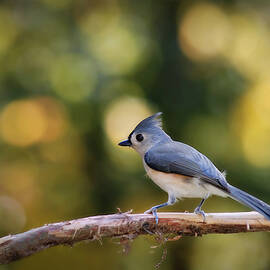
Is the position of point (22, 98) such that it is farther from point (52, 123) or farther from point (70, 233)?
point (70, 233)

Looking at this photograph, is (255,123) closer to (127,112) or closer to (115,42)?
(127,112)

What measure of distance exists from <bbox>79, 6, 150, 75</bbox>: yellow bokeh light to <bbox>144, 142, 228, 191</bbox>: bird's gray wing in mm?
1661

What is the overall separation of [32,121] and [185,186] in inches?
107

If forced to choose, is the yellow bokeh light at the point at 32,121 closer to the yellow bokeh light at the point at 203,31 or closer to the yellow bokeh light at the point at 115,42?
the yellow bokeh light at the point at 115,42

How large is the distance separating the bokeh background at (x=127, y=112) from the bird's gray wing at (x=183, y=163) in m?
1.13

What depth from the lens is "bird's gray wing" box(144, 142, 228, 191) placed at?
3.51 metres

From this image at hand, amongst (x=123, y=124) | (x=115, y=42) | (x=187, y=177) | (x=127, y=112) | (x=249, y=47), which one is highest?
(x=115, y=42)

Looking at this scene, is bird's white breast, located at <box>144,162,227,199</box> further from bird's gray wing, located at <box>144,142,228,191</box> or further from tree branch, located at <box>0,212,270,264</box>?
tree branch, located at <box>0,212,270,264</box>

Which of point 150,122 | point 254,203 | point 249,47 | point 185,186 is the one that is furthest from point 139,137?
point 249,47

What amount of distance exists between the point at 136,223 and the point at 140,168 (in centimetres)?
192

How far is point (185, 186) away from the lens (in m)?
3.63

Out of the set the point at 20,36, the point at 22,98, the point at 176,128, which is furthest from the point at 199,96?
the point at 20,36

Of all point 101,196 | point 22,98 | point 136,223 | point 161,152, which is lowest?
point 101,196

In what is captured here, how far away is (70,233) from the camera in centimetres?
299
